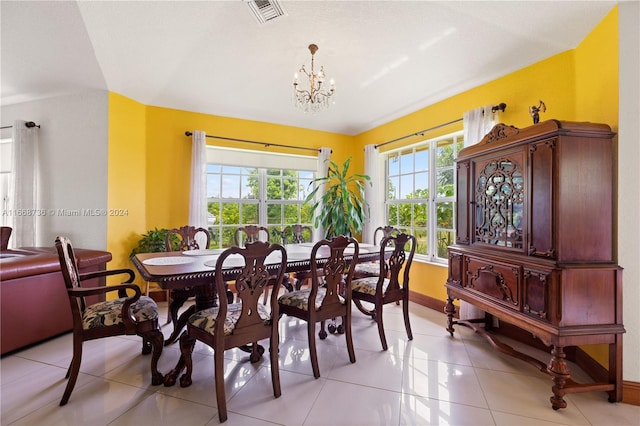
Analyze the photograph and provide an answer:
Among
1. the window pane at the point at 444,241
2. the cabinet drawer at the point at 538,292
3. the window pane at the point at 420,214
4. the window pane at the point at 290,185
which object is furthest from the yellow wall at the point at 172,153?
the cabinet drawer at the point at 538,292

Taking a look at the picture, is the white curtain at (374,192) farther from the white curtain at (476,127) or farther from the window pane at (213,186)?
the window pane at (213,186)

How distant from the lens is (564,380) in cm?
170

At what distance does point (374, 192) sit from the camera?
4.36 m

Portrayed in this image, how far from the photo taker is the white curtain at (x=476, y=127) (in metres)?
2.80

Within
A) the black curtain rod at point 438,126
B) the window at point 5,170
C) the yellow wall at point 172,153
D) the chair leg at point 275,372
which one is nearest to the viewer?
the chair leg at point 275,372

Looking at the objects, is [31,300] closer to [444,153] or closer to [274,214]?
[274,214]

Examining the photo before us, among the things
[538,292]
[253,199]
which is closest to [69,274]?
[253,199]

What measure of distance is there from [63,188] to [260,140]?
8.18 feet

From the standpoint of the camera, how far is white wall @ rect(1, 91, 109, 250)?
3.34 m

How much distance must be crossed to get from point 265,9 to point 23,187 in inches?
145

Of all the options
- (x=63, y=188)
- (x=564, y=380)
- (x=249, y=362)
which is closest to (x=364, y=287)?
(x=249, y=362)

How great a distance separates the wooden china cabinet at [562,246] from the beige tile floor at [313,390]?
0.21 metres

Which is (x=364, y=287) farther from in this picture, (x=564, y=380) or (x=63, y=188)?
(x=63, y=188)

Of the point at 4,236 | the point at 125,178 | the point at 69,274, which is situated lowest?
the point at 69,274
